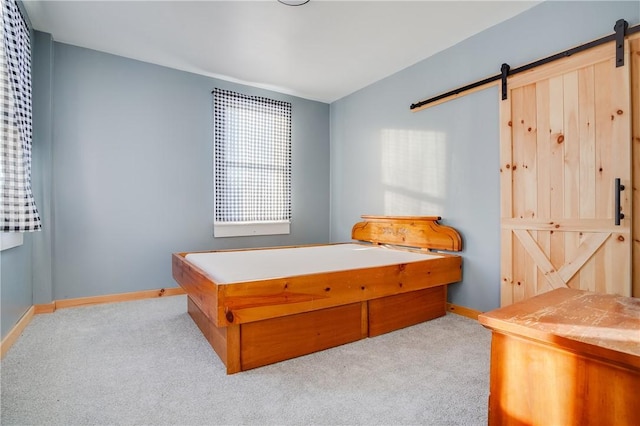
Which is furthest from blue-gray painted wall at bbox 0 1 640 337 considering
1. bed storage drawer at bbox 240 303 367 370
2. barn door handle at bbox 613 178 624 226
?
bed storage drawer at bbox 240 303 367 370

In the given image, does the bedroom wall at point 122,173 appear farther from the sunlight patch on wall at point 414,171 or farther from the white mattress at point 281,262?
the sunlight patch on wall at point 414,171

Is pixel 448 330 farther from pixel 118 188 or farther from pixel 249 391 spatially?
pixel 118 188

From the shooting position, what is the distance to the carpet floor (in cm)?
141

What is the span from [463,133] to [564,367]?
236 cm

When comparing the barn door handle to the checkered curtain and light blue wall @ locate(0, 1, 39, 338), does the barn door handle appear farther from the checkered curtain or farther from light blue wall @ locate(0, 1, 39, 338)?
light blue wall @ locate(0, 1, 39, 338)

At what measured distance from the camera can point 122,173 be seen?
3236mm

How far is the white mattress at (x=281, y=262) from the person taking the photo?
2020 millimetres

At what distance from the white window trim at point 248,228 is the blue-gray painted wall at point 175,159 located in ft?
0.29

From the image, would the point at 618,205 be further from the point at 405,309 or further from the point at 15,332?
the point at 15,332

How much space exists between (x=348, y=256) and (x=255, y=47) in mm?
2121

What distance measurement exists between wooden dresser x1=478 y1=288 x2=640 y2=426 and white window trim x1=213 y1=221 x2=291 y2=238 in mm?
3177

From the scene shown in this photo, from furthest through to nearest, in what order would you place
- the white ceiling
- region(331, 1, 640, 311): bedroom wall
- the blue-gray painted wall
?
the blue-gray painted wall, the white ceiling, region(331, 1, 640, 311): bedroom wall

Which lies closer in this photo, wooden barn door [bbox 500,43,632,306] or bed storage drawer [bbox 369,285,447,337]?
wooden barn door [bbox 500,43,632,306]

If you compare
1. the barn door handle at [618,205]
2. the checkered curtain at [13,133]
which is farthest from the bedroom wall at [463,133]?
the checkered curtain at [13,133]
